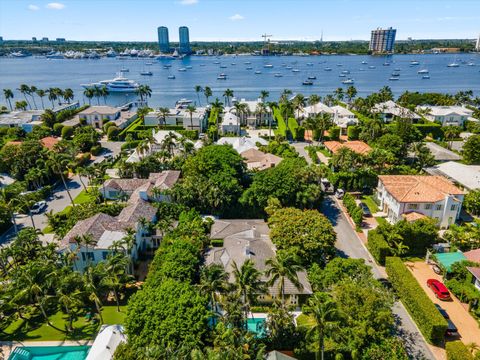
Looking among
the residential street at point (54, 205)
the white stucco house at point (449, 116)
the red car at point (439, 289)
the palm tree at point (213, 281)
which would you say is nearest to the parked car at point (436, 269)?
the red car at point (439, 289)

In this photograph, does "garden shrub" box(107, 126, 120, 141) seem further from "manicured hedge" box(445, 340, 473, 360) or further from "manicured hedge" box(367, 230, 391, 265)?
"manicured hedge" box(445, 340, 473, 360)

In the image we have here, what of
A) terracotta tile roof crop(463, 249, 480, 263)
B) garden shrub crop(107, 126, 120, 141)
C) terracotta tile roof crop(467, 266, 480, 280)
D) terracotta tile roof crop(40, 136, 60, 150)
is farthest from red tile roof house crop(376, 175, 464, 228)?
terracotta tile roof crop(40, 136, 60, 150)

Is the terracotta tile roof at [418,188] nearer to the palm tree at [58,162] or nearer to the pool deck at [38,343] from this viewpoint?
the pool deck at [38,343]

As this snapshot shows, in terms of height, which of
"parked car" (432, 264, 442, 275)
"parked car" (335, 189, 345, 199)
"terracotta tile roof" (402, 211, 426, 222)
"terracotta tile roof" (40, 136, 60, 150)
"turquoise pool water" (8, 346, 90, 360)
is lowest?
"turquoise pool water" (8, 346, 90, 360)

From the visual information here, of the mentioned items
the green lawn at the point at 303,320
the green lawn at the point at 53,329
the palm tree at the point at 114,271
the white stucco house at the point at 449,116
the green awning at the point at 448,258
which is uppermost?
the white stucco house at the point at 449,116

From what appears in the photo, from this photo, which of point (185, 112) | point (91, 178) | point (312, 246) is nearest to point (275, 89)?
point (185, 112)
